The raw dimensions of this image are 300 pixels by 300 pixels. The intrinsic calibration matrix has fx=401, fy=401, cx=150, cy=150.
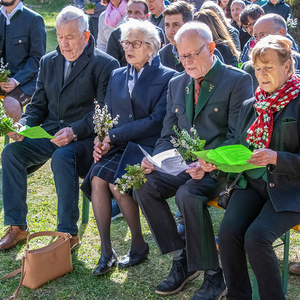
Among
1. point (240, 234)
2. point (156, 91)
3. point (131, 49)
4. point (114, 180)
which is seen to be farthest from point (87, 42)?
point (240, 234)

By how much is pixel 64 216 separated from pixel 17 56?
255 centimetres

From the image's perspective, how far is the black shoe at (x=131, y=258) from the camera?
335cm

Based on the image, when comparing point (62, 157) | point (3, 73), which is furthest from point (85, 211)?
point (3, 73)

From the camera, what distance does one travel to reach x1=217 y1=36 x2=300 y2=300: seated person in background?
2406 mm

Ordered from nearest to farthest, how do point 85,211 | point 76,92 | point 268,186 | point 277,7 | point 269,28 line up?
point 268,186, point 76,92, point 269,28, point 85,211, point 277,7

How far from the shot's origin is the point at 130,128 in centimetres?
350

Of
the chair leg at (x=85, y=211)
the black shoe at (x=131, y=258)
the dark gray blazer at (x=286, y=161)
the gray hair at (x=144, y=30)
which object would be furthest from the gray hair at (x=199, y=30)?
the chair leg at (x=85, y=211)

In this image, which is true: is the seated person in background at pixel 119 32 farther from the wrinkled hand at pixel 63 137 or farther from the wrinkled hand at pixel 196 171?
the wrinkled hand at pixel 196 171

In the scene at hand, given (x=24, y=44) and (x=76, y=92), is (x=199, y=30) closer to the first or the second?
(x=76, y=92)

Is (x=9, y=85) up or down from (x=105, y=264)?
up

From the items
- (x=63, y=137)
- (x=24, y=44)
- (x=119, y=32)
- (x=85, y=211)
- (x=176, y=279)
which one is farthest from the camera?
(x=119, y=32)

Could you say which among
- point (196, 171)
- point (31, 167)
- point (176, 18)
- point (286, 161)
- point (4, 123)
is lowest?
point (31, 167)

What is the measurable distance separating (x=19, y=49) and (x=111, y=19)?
1807 mm

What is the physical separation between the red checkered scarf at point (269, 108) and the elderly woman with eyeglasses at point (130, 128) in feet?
3.70
